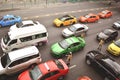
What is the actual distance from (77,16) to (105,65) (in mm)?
15856

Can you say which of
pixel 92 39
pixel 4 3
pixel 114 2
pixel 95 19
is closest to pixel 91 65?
pixel 92 39

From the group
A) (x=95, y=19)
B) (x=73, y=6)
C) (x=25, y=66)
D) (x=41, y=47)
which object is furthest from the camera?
(x=73, y=6)

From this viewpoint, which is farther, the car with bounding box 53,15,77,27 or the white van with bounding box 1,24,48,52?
the car with bounding box 53,15,77,27

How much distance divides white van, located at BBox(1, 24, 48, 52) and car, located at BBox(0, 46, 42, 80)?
255 centimetres

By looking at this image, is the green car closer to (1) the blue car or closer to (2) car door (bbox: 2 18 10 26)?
(1) the blue car

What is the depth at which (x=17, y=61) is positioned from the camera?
14336 mm

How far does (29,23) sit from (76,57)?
8.14 meters

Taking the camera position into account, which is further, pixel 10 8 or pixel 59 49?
pixel 10 8

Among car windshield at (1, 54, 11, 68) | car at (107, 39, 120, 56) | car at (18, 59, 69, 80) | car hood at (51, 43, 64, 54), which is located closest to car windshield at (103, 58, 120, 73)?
car at (107, 39, 120, 56)

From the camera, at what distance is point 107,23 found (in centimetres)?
2800

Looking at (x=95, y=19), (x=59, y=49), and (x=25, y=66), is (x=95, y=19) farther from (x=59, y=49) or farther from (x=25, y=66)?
(x=25, y=66)

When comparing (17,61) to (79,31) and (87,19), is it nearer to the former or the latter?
(79,31)

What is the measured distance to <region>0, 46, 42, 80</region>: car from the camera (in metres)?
14.1

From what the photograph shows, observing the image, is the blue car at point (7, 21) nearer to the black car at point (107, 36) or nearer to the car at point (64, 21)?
the car at point (64, 21)
